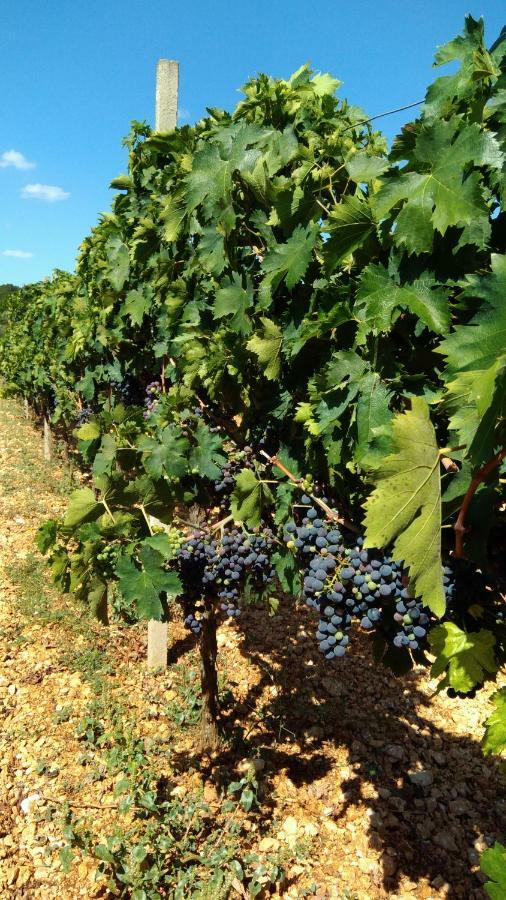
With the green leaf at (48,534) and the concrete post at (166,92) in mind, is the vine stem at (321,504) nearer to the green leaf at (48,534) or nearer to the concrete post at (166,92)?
the green leaf at (48,534)

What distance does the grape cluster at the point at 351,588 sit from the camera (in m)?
1.88

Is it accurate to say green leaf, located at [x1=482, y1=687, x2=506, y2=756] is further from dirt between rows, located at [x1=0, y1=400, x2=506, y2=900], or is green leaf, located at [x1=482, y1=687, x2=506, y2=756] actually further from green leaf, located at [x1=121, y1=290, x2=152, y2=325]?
green leaf, located at [x1=121, y1=290, x2=152, y2=325]

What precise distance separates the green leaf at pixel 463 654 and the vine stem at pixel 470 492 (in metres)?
0.35

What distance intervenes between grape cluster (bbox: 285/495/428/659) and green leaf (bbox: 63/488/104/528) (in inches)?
37.7

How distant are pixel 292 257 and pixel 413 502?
1.00 metres

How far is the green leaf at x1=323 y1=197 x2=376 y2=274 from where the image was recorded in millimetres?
1658

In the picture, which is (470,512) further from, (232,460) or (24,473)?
(24,473)

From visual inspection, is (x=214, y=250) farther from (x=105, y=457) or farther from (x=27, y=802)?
(x=27, y=802)

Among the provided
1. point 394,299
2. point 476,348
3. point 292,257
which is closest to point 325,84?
point 292,257

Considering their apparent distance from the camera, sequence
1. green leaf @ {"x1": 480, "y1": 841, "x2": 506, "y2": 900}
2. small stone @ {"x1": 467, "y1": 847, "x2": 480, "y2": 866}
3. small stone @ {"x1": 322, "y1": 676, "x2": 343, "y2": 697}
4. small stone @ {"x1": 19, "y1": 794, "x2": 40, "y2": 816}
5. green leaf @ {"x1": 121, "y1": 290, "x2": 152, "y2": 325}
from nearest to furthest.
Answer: green leaf @ {"x1": 480, "y1": 841, "x2": 506, "y2": 900} → small stone @ {"x1": 467, "y1": 847, "x2": 480, "y2": 866} → small stone @ {"x1": 19, "y1": 794, "x2": 40, "y2": 816} → green leaf @ {"x1": 121, "y1": 290, "x2": 152, "y2": 325} → small stone @ {"x1": 322, "y1": 676, "x2": 343, "y2": 697}

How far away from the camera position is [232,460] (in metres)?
2.97

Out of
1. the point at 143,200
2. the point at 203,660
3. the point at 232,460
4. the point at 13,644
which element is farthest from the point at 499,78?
the point at 13,644

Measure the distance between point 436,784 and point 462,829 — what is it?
15.5 inches

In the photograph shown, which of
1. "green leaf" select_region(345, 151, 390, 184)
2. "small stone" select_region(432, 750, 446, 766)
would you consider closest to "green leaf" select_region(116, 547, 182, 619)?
"green leaf" select_region(345, 151, 390, 184)
